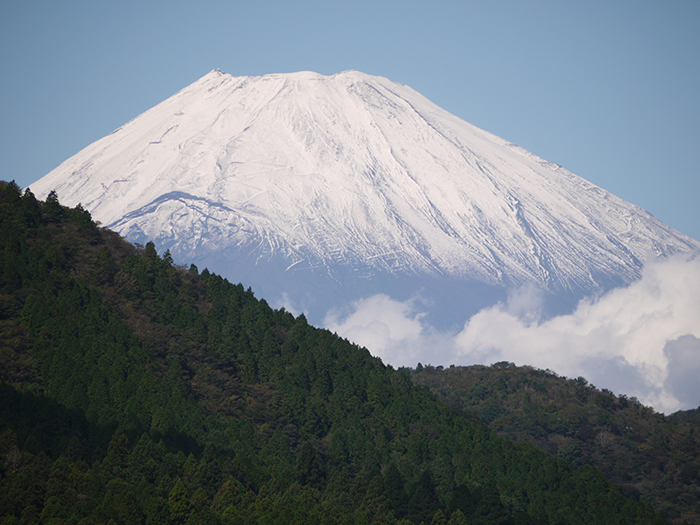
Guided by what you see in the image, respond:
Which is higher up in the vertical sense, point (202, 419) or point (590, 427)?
point (590, 427)

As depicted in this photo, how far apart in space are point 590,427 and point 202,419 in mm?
51710

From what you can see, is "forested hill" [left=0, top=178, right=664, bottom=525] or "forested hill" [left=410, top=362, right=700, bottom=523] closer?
"forested hill" [left=0, top=178, right=664, bottom=525]

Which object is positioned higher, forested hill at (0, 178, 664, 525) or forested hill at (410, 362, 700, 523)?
forested hill at (410, 362, 700, 523)

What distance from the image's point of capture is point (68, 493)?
37594 mm

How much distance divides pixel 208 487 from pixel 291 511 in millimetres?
5168

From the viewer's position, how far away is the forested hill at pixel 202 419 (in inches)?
1622

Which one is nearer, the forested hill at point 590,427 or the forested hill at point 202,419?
the forested hill at point 202,419

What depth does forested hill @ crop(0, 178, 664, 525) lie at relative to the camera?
41.2 metres

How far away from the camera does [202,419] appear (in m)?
53.1

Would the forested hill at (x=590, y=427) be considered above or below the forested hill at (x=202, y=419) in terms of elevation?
above

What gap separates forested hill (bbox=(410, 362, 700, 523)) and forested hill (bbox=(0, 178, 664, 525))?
22061mm

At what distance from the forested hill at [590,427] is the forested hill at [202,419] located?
Answer: 72.4 feet

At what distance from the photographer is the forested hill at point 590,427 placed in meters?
79.1

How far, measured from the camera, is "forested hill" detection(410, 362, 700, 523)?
3113 inches
